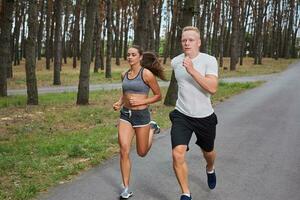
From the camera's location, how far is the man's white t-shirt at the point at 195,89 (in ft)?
18.3

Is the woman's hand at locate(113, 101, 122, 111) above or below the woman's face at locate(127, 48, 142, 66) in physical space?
below

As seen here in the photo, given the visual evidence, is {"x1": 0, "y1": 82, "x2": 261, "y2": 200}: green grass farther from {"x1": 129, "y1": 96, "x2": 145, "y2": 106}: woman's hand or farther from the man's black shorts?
the man's black shorts

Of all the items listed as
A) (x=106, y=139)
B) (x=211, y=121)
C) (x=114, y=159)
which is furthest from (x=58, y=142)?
(x=211, y=121)

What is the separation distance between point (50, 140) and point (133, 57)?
4921mm

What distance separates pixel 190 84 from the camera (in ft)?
18.5

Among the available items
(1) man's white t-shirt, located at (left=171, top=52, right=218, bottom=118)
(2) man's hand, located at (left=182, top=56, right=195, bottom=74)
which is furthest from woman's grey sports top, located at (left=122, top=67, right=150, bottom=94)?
(2) man's hand, located at (left=182, top=56, right=195, bottom=74)

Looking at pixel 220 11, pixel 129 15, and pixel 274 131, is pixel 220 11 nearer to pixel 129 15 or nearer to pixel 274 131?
pixel 129 15

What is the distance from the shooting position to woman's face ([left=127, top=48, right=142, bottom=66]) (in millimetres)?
6156

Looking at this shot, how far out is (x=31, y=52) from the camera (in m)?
16.9

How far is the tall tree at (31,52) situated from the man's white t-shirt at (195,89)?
12064 mm

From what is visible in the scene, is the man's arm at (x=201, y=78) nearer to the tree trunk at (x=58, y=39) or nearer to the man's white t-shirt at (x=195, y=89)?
the man's white t-shirt at (x=195, y=89)

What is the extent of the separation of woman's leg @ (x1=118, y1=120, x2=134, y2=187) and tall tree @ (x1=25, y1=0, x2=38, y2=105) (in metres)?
11.6

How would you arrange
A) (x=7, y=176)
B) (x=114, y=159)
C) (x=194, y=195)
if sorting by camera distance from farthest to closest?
(x=114, y=159), (x=7, y=176), (x=194, y=195)

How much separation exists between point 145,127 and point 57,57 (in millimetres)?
22871
